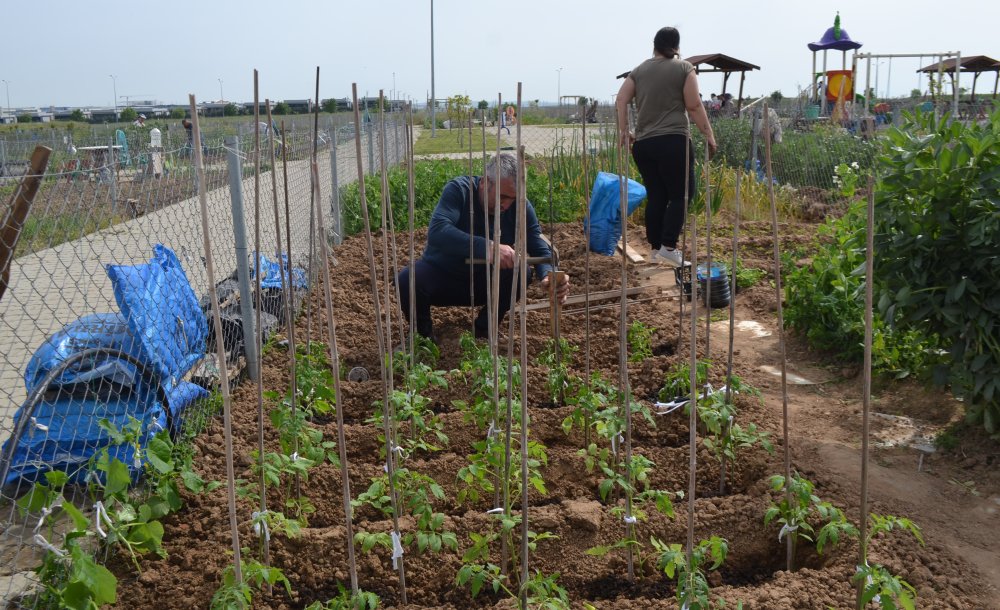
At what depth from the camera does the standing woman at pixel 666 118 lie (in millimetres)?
5688

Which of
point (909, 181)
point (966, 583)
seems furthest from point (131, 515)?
point (909, 181)

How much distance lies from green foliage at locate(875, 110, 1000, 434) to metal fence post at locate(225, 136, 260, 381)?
2.99 metres

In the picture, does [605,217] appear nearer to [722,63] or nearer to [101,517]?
[101,517]

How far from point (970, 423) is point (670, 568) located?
1983 mm

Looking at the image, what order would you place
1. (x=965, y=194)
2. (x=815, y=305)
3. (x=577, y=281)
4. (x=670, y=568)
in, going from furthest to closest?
1. (x=577, y=281)
2. (x=815, y=305)
3. (x=965, y=194)
4. (x=670, y=568)

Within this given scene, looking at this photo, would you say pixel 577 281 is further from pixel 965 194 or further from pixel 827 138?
pixel 827 138

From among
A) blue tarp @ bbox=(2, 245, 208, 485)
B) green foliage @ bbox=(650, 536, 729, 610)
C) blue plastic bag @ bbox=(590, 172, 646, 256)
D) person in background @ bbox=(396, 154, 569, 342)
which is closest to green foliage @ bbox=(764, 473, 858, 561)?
green foliage @ bbox=(650, 536, 729, 610)

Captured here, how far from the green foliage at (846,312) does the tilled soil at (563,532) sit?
76 centimetres

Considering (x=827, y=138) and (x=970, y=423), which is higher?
(x=827, y=138)

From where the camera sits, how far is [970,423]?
136 inches

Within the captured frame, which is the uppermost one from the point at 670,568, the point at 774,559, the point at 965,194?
the point at 965,194

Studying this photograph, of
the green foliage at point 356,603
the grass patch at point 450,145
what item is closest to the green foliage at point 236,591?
the green foliage at point 356,603

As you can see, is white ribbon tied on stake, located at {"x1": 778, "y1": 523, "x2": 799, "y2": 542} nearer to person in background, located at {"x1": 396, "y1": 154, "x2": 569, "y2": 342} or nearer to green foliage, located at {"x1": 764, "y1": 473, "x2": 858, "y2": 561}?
green foliage, located at {"x1": 764, "y1": 473, "x2": 858, "y2": 561}

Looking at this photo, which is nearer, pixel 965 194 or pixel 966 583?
pixel 966 583
